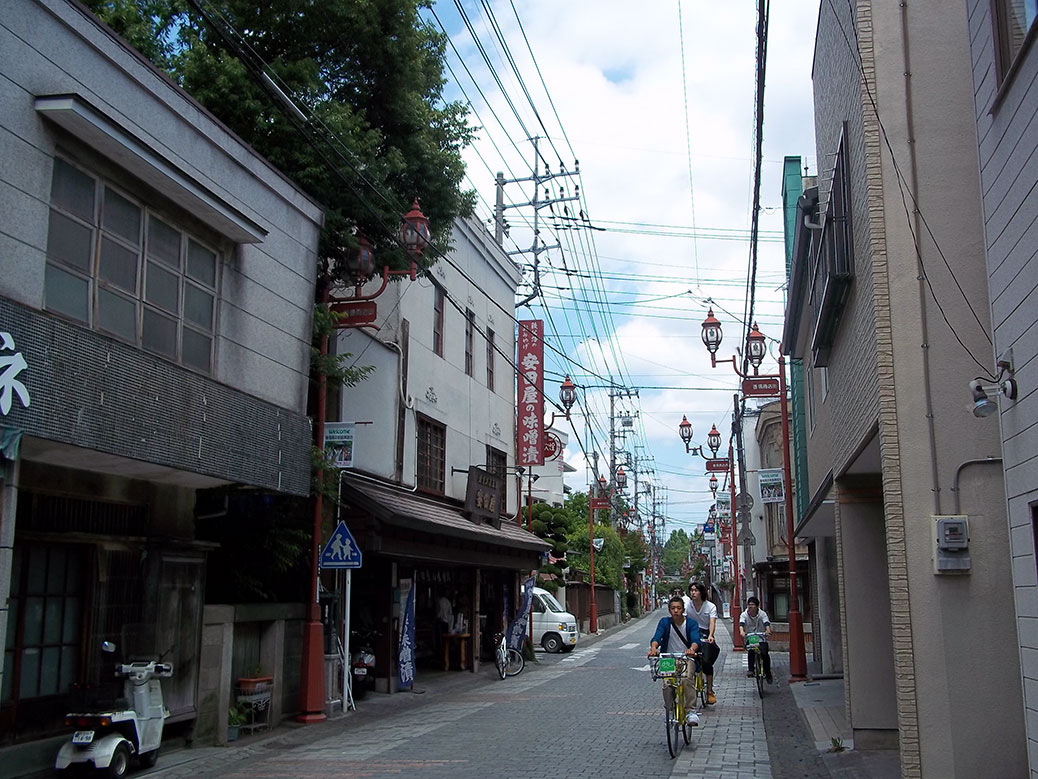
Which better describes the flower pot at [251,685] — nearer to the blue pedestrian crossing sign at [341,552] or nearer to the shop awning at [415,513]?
Result: the blue pedestrian crossing sign at [341,552]

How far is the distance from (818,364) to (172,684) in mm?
10050

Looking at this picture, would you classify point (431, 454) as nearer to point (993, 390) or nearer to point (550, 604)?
point (550, 604)

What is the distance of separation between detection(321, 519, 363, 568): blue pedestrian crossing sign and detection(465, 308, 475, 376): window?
9.16 meters

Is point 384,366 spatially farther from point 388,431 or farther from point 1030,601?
point 1030,601

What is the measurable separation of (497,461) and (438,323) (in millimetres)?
5664

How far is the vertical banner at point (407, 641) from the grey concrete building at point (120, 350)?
6.49 m

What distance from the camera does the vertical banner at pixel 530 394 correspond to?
26.9m

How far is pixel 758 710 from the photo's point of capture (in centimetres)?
1677

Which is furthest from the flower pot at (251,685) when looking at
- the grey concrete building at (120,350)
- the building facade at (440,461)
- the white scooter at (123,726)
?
the building facade at (440,461)

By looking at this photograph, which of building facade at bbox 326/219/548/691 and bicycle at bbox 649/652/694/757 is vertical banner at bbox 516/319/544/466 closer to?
building facade at bbox 326/219/548/691

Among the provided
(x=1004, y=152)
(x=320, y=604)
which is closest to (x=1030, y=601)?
(x=1004, y=152)

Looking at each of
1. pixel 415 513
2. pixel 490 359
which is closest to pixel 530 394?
pixel 490 359

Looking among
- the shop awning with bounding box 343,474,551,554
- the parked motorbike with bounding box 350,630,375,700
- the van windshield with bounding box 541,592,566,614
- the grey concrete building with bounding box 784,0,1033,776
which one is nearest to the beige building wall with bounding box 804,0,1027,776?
the grey concrete building with bounding box 784,0,1033,776

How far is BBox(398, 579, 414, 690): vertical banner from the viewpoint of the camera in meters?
19.0
